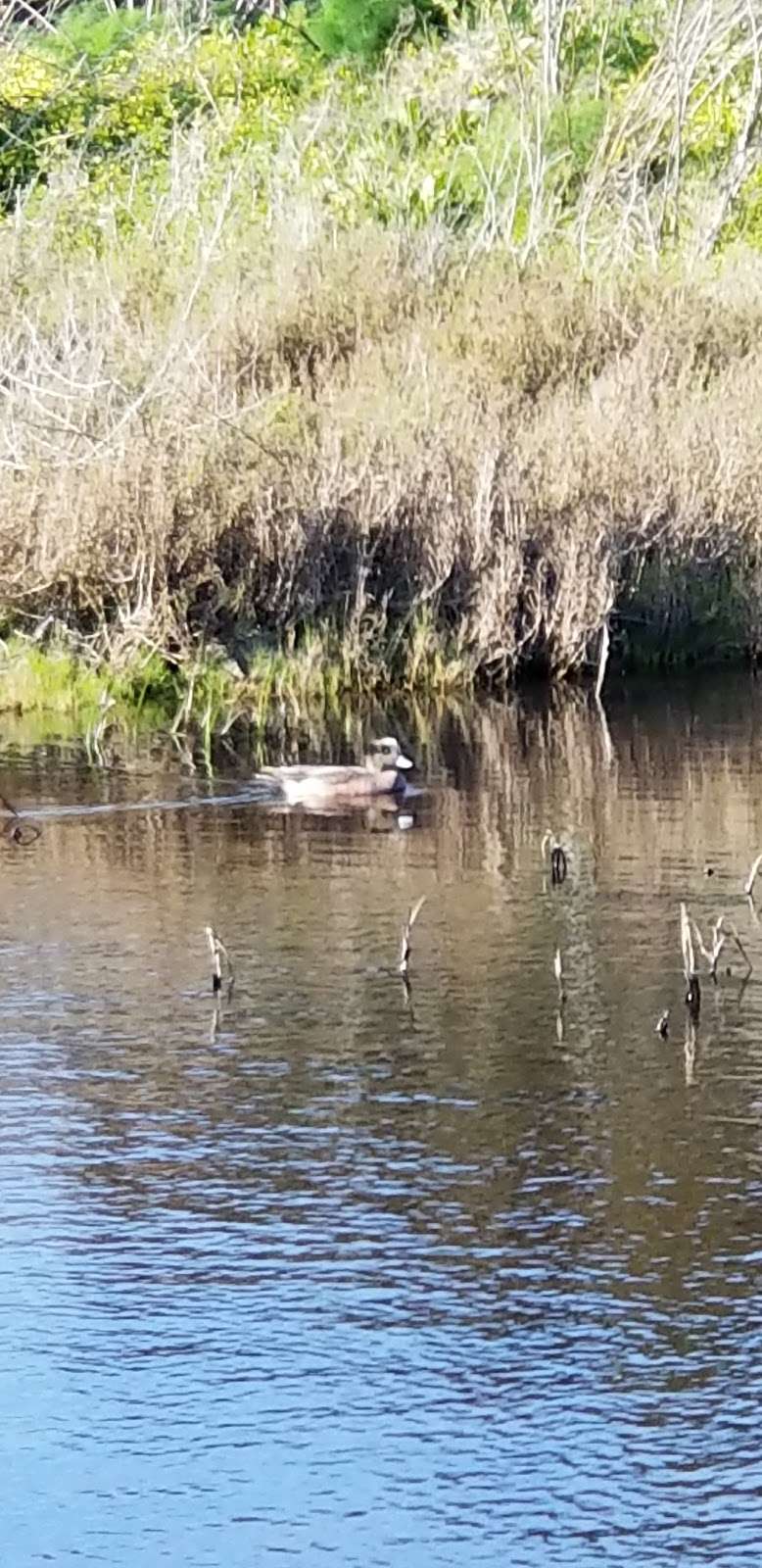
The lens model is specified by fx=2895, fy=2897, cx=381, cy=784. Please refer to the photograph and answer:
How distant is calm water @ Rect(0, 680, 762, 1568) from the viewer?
5.35m

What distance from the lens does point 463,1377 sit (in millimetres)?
5824

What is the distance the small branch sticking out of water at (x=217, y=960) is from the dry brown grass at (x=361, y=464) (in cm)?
591

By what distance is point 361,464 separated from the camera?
15.6 metres

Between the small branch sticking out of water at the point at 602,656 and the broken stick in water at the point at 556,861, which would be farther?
the small branch sticking out of water at the point at 602,656

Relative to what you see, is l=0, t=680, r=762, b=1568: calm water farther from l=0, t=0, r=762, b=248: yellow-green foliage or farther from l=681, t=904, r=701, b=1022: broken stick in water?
l=0, t=0, r=762, b=248: yellow-green foliage

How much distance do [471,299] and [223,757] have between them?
19.1 feet

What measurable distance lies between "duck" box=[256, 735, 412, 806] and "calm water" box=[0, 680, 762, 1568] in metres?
0.77

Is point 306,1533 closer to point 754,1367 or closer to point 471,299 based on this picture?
point 754,1367

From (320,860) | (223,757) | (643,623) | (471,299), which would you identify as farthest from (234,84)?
(320,860)

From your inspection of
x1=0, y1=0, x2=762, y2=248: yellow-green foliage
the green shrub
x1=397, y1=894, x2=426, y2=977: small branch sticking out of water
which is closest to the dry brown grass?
x1=0, y1=0, x2=762, y2=248: yellow-green foliage

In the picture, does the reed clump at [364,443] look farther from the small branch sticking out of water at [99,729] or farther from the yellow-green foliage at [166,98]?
the yellow-green foliage at [166,98]

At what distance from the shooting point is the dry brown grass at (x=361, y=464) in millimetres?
15047

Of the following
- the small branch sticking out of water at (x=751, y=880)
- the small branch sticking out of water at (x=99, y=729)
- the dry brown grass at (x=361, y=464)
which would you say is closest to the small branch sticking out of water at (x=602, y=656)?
the dry brown grass at (x=361, y=464)

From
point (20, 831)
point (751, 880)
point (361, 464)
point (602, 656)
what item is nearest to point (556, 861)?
point (751, 880)
